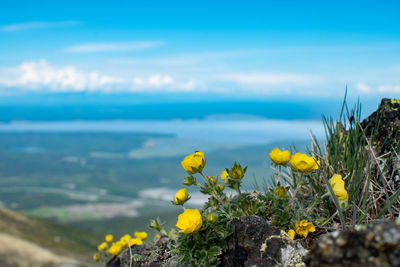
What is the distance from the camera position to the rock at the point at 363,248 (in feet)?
6.95

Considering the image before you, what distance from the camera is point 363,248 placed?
2197 mm

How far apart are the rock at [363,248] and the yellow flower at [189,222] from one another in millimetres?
1214

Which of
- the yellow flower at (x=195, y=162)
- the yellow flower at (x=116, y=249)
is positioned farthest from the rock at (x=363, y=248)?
the yellow flower at (x=116, y=249)

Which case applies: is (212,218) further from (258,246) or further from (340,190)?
(340,190)

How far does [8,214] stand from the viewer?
79500mm

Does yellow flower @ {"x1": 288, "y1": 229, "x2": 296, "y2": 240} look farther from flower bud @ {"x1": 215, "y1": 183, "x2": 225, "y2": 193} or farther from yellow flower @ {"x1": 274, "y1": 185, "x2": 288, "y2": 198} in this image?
flower bud @ {"x1": 215, "y1": 183, "x2": 225, "y2": 193}

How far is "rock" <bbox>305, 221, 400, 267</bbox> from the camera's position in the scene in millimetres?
2119

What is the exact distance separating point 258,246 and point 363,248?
1497 millimetres

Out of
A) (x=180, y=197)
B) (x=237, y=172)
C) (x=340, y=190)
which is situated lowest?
(x=340, y=190)

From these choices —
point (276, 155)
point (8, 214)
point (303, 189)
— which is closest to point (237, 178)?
point (276, 155)

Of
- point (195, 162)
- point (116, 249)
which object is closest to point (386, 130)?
point (195, 162)

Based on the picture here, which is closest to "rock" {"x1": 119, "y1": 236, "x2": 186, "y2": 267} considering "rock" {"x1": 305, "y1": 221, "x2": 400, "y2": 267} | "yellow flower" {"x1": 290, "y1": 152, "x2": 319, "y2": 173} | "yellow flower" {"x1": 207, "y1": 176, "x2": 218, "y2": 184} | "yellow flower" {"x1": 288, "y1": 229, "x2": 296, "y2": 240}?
"yellow flower" {"x1": 207, "y1": 176, "x2": 218, "y2": 184}

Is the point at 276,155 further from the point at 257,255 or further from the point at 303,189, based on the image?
the point at 303,189

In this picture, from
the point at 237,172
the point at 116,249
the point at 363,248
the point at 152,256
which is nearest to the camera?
the point at 363,248
